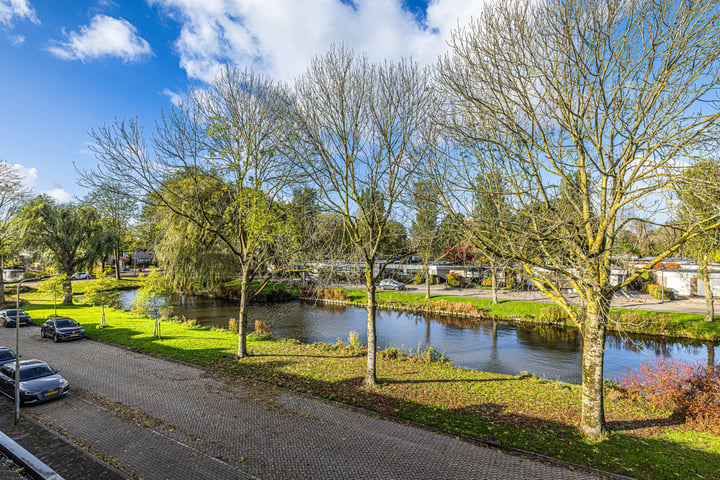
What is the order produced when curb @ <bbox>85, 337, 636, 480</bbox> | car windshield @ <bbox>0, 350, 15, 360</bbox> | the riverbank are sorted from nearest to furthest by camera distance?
curb @ <bbox>85, 337, 636, 480</bbox>
car windshield @ <bbox>0, 350, 15, 360</bbox>
the riverbank

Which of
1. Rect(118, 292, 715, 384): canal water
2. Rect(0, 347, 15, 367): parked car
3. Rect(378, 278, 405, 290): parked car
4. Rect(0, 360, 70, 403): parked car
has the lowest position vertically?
Rect(118, 292, 715, 384): canal water

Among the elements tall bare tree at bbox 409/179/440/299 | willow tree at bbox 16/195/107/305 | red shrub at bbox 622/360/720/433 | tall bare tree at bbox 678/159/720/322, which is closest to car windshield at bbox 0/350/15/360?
tall bare tree at bbox 409/179/440/299

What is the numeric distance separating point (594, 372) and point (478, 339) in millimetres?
13654

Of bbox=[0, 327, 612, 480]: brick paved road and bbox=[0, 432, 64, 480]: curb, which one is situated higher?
bbox=[0, 432, 64, 480]: curb

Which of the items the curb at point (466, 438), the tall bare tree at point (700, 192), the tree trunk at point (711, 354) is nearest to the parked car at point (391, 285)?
the tree trunk at point (711, 354)

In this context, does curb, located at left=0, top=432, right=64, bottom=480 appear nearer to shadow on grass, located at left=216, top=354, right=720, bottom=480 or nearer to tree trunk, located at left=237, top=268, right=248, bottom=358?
shadow on grass, located at left=216, top=354, right=720, bottom=480

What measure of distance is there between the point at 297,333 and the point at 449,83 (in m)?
18.9

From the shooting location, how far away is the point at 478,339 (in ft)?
70.8

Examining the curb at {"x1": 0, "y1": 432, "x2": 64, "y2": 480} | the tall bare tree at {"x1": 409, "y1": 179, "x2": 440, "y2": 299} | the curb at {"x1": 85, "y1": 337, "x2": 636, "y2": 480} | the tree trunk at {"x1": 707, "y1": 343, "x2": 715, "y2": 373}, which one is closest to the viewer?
the curb at {"x1": 0, "y1": 432, "x2": 64, "y2": 480}

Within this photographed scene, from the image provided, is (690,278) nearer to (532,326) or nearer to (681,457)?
(532,326)

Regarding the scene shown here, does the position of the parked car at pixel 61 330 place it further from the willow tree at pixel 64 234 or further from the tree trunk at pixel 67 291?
the willow tree at pixel 64 234

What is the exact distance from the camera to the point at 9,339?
18812 mm

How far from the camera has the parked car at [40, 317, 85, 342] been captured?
18.0 m

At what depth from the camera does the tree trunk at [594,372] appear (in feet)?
27.2
